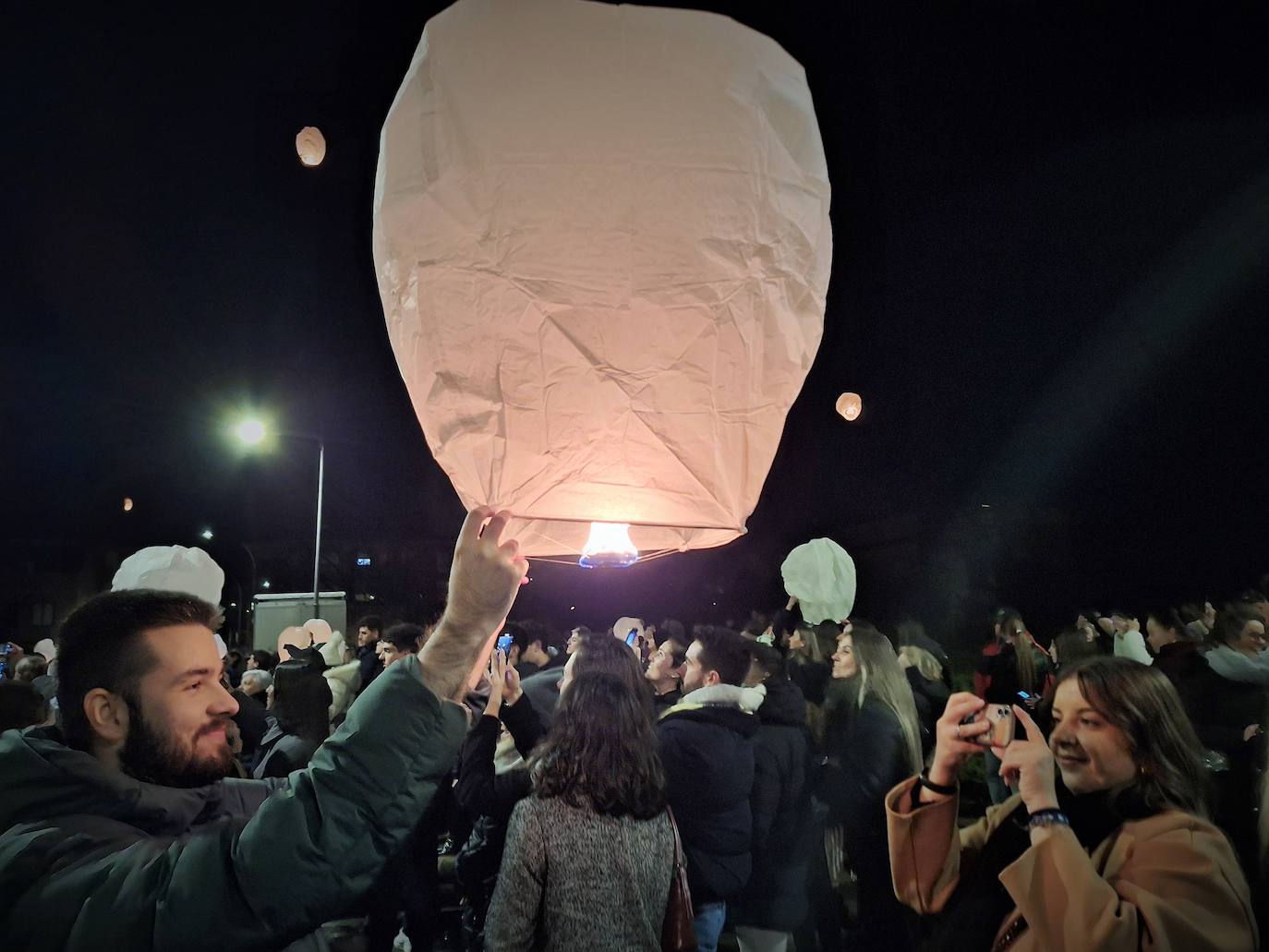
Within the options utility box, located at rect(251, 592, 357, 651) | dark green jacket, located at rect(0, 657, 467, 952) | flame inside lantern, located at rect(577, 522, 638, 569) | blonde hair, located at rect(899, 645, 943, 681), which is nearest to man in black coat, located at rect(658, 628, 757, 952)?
blonde hair, located at rect(899, 645, 943, 681)

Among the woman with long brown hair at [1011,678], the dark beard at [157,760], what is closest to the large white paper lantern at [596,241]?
the dark beard at [157,760]

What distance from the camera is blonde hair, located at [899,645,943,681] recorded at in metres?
4.00

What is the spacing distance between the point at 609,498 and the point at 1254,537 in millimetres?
3352

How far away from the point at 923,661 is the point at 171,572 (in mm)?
4076

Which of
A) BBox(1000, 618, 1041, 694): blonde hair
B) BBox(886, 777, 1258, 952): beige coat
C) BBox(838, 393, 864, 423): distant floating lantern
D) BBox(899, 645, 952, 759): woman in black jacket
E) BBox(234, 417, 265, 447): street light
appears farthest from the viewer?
BBox(838, 393, 864, 423): distant floating lantern

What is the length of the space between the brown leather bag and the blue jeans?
77 cm

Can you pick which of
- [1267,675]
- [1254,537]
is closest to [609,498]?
[1267,675]

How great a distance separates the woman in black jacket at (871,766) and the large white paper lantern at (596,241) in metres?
2.17

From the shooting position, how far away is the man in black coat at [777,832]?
3.22m

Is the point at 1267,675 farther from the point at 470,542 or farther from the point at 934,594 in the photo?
the point at 934,594

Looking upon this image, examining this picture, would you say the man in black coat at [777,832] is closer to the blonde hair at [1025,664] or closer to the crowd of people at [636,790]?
the crowd of people at [636,790]

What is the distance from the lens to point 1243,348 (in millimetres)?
3174

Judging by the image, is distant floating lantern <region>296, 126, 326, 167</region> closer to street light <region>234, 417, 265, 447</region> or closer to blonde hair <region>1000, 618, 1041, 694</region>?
street light <region>234, 417, 265, 447</region>

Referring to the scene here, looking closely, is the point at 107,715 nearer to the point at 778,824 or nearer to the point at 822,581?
the point at 778,824
